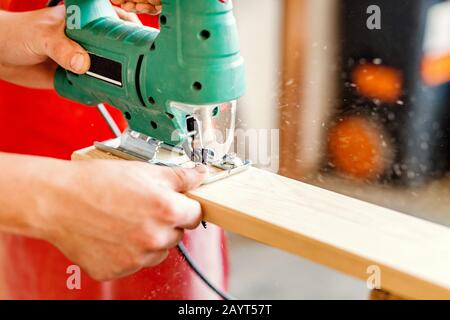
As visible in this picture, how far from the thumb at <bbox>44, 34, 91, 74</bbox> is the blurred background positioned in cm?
103

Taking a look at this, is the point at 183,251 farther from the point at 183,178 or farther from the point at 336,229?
the point at 336,229

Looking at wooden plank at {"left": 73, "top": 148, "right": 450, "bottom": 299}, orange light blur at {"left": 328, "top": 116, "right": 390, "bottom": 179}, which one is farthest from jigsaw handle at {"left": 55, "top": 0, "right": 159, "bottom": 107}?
orange light blur at {"left": 328, "top": 116, "right": 390, "bottom": 179}

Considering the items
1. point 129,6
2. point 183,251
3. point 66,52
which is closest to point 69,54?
point 66,52

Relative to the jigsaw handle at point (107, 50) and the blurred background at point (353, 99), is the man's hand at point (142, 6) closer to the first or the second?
the jigsaw handle at point (107, 50)

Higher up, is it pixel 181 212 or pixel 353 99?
pixel 181 212

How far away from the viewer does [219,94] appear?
→ 36.9 inches

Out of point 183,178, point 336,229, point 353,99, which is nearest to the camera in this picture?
point 336,229

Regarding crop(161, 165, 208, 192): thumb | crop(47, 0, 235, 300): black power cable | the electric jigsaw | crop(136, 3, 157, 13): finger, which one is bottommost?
crop(47, 0, 235, 300): black power cable

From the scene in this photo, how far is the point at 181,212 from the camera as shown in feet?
3.00

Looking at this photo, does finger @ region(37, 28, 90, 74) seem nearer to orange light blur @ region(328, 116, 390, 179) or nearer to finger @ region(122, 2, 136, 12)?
A: finger @ region(122, 2, 136, 12)

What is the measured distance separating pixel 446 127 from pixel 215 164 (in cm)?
174

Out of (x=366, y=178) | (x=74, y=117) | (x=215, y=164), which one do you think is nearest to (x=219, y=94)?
(x=215, y=164)

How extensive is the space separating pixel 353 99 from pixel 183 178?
1526 millimetres

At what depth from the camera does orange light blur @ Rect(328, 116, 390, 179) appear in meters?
2.17
